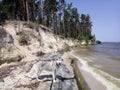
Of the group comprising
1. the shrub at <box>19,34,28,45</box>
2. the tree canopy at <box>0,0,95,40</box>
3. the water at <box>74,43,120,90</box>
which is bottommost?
the water at <box>74,43,120,90</box>

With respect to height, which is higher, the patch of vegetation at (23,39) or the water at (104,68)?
the patch of vegetation at (23,39)

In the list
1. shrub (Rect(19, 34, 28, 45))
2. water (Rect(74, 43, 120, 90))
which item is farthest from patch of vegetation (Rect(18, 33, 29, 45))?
water (Rect(74, 43, 120, 90))

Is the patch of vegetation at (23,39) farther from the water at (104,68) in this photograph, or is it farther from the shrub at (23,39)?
the water at (104,68)

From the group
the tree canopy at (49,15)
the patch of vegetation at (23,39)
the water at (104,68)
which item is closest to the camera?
the water at (104,68)

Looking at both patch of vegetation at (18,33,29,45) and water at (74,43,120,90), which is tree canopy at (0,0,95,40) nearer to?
patch of vegetation at (18,33,29,45)

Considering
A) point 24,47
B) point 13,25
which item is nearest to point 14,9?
point 13,25

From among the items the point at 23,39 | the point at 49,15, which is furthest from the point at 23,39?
the point at 49,15

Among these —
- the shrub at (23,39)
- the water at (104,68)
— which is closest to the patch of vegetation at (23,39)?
the shrub at (23,39)

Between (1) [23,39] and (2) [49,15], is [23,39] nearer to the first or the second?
(1) [23,39]

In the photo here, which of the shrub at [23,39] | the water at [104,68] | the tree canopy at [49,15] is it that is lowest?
the water at [104,68]

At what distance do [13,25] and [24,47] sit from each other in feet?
10.9

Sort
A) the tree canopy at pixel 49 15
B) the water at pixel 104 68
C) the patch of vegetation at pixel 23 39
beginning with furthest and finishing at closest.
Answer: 1. the tree canopy at pixel 49 15
2. the patch of vegetation at pixel 23 39
3. the water at pixel 104 68

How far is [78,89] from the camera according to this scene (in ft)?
24.0

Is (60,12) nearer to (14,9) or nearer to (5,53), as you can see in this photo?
(14,9)
